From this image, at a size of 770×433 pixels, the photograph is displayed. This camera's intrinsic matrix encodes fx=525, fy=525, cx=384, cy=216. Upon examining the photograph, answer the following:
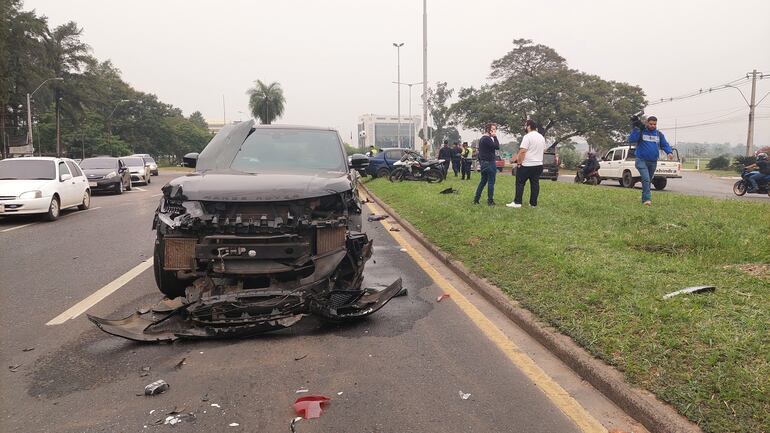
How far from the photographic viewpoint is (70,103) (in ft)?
194

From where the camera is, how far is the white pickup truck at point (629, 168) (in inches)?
826

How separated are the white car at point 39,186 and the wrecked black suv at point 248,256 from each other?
866 cm

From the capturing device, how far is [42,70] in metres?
52.1

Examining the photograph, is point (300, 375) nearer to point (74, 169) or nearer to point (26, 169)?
point (26, 169)

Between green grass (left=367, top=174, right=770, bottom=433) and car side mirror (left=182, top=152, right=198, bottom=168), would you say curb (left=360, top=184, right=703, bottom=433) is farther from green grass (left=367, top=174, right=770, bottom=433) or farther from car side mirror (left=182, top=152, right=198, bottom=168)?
car side mirror (left=182, top=152, right=198, bottom=168)

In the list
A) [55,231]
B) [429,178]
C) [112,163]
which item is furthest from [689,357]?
[112,163]

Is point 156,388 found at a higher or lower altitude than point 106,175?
lower

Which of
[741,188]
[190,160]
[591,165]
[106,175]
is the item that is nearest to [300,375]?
[190,160]

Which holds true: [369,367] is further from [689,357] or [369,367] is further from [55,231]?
[55,231]

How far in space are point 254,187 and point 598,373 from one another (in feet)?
9.99

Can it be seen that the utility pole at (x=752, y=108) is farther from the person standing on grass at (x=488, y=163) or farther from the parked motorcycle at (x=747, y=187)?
the person standing on grass at (x=488, y=163)

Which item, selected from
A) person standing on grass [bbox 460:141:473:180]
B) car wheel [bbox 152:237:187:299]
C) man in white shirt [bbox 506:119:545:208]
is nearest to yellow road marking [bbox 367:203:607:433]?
car wheel [bbox 152:237:187:299]

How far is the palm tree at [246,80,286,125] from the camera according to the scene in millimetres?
70375

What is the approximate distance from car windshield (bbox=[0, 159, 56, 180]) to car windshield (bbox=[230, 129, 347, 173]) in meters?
8.80
